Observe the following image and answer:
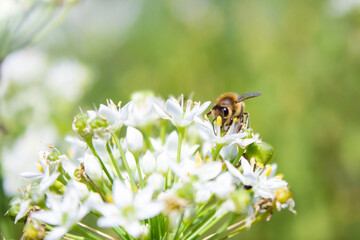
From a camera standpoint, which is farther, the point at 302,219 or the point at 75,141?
the point at 302,219

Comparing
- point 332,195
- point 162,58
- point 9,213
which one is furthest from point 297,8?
point 9,213

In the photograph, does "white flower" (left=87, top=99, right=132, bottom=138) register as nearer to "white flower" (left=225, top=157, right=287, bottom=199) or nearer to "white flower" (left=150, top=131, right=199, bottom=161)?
"white flower" (left=150, top=131, right=199, bottom=161)

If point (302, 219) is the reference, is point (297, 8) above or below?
above

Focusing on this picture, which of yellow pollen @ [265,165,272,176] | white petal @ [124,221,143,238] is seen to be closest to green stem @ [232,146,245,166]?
yellow pollen @ [265,165,272,176]

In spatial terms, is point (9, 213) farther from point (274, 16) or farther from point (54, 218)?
point (274, 16)

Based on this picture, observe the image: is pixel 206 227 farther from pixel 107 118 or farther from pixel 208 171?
pixel 107 118

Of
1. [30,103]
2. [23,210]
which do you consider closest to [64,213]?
[23,210]
